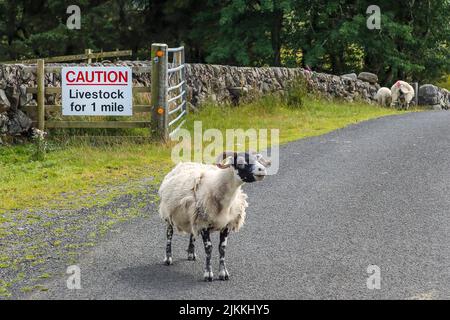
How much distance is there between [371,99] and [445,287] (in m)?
20.2

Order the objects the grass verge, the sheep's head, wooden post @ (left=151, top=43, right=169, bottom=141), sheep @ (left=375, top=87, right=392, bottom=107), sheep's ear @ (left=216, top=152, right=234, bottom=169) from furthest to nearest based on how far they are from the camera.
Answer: sheep @ (left=375, top=87, right=392, bottom=107) < wooden post @ (left=151, top=43, right=169, bottom=141) < the grass verge < sheep's ear @ (left=216, top=152, right=234, bottom=169) < the sheep's head

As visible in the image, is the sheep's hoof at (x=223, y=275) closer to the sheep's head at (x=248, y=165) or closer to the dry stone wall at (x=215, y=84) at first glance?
the sheep's head at (x=248, y=165)

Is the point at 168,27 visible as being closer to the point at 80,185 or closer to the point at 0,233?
the point at 80,185

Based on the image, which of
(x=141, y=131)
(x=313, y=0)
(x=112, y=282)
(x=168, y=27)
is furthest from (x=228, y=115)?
(x=168, y=27)

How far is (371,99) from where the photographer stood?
26438 millimetres

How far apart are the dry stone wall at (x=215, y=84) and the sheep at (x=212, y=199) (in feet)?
26.2

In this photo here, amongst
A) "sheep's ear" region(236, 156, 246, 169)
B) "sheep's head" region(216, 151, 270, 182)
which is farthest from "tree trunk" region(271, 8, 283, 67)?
"sheep's ear" region(236, 156, 246, 169)

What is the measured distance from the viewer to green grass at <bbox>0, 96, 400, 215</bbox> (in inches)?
430

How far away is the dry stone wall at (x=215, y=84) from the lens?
14609mm

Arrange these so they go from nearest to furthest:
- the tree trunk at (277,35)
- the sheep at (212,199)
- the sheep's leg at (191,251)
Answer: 1. the sheep at (212,199)
2. the sheep's leg at (191,251)
3. the tree trunk at (277,35)

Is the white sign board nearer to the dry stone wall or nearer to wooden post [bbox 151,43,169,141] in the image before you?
wooden post [bbox 151,43,169,141]

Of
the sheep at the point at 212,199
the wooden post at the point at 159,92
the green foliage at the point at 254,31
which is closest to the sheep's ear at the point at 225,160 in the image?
the sheep at the point at 212,199

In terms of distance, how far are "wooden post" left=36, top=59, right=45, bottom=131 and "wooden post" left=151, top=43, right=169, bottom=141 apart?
2.16 meters

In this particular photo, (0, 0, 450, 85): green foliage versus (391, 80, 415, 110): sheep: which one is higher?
(0, 0, 450, 85): green foliage
